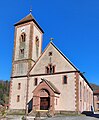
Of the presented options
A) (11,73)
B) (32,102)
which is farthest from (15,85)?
(32,102)

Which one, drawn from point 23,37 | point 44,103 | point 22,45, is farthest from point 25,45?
point 44,103

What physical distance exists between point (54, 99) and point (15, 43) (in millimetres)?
16479

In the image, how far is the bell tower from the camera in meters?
38.9

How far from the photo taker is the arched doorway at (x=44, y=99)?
3272 cm

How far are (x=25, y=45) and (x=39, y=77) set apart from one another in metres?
8.08

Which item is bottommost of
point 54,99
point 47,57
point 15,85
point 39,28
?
point 54,99

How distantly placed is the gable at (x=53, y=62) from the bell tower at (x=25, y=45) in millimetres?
1943

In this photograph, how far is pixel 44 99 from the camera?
109 ft

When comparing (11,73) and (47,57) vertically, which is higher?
(47,57)

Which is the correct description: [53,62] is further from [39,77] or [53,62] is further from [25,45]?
[25,45]

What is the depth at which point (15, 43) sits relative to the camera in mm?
42031

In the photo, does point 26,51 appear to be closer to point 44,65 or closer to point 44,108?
point 44,65

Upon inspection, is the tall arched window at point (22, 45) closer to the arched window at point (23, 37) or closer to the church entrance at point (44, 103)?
the arched window at point (23, 37)

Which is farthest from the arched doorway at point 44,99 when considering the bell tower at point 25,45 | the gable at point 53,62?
the bell tower at point 25,45
